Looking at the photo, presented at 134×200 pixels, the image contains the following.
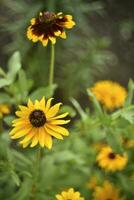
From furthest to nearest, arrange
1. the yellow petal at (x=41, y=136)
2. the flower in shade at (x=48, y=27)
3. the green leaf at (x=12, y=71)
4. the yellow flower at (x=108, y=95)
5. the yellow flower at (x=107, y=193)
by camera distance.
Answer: the yellow flower at (x=108, y=95), the yellow flower at (x=107, y=193), the green leaf at (x=12, y=71), the flower in shade at (x=48, y=27), the yellow petal at (x=41, y=136)

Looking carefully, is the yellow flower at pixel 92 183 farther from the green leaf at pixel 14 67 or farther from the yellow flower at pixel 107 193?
the green leaf at pixel 14 67

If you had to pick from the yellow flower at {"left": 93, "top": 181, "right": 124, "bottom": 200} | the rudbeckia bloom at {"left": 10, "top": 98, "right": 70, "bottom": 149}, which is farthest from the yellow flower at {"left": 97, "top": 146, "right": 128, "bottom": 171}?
the rudbeckia bloom at {"left": 10, "top": 98, "right": 70, "bottom": 149}

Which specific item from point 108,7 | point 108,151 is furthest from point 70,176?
point 108,7

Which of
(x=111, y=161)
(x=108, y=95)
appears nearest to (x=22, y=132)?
(x=111, y=161)

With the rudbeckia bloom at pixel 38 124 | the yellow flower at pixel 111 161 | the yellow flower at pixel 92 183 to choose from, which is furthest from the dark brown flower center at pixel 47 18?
the yellow flower at pixel 92 183

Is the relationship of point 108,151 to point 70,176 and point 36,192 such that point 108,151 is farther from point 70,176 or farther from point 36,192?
point 36,192

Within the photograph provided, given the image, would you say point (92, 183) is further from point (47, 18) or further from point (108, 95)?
point (47, 18)

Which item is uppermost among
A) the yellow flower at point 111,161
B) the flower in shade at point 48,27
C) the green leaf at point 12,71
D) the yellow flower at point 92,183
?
the flower in shade at point 48,27

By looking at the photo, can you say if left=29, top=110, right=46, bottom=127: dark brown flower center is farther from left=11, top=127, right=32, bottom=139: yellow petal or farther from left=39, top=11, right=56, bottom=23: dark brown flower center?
left=39, top=11, right=56, bottom=23: dark brown flower center
